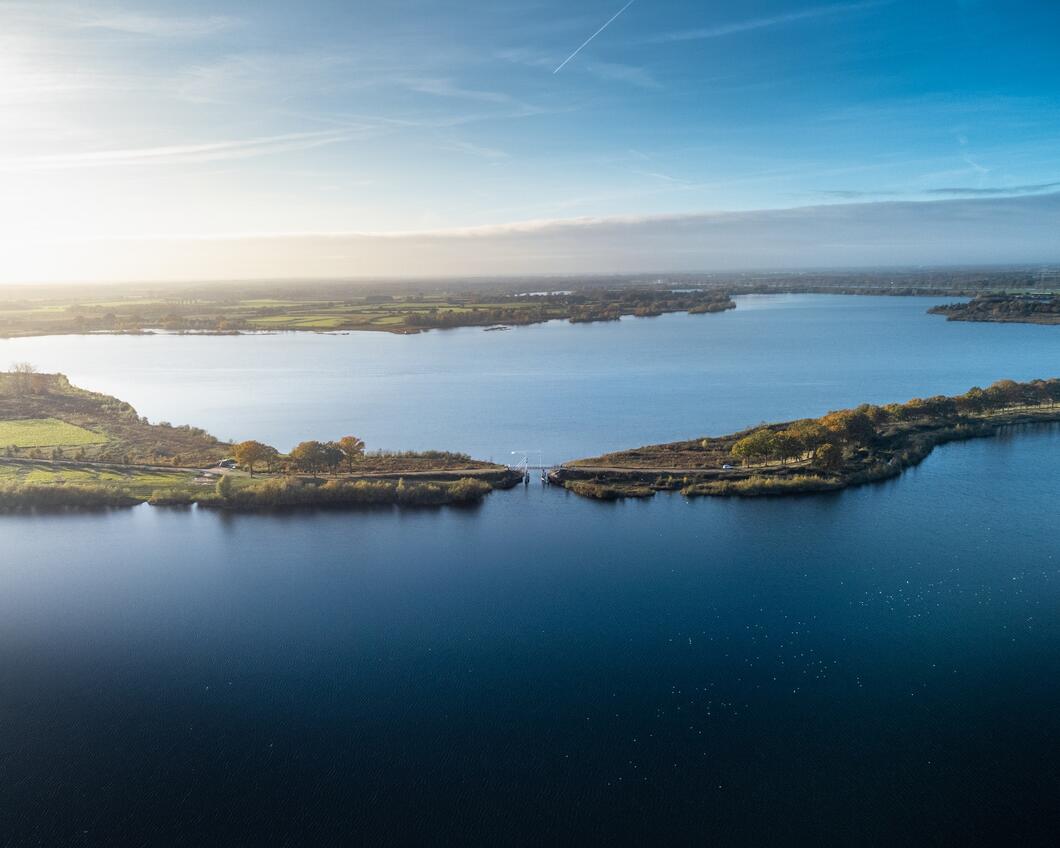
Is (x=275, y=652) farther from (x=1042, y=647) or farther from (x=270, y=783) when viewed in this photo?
(x=1042, y=647)

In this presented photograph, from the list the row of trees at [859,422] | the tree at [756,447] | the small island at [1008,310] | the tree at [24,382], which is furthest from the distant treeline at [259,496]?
the small island at [1008,310]

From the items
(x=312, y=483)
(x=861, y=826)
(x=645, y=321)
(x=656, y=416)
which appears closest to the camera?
(x=861, y=826)

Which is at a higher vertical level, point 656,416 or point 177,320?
point 177,320

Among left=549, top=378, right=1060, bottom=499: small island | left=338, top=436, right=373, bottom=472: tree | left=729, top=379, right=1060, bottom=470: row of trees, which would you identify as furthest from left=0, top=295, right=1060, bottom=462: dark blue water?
left=729, top=379, right=1060, bottom=470: row of trees

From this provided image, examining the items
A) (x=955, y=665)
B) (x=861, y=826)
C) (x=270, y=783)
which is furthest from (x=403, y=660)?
(x=955, y=665)

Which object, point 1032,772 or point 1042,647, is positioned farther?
point 1042,647

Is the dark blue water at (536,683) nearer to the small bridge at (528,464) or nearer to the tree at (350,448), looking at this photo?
the small bridge at (528,464)
